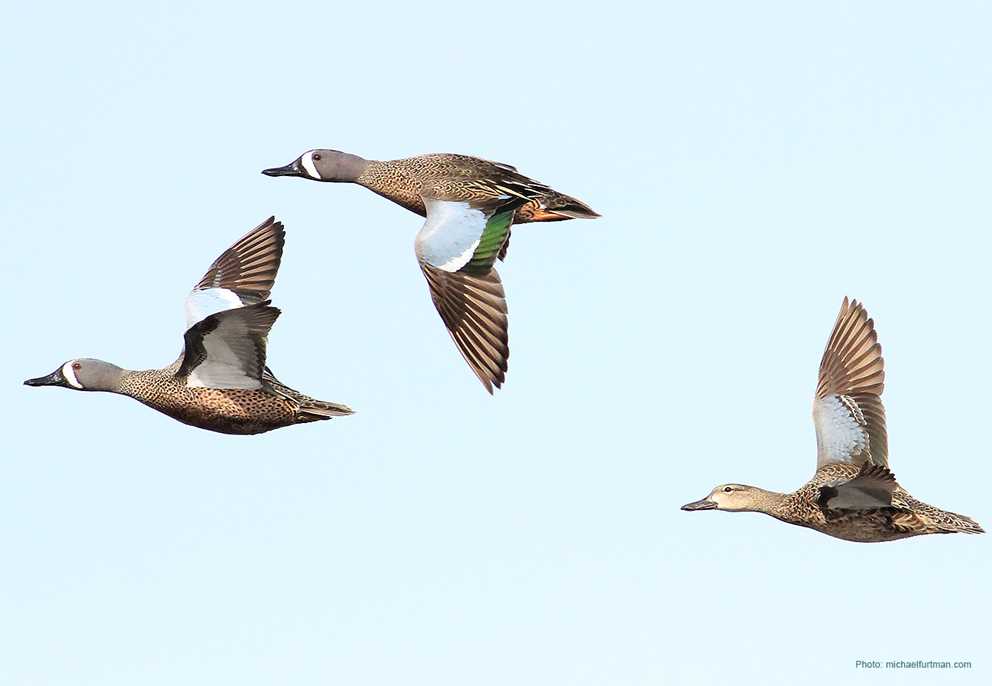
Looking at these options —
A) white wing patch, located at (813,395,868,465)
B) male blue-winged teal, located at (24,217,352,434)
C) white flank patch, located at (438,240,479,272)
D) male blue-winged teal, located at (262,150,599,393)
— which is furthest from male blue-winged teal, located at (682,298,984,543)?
male blue-winged teal, located at (24,217,352,434)

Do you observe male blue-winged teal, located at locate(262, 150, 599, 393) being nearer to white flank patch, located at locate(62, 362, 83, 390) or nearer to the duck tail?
white flank patch, located at locate(62, 362, 83, 390)

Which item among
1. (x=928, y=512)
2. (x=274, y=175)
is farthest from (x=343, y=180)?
(x=928, y=512)

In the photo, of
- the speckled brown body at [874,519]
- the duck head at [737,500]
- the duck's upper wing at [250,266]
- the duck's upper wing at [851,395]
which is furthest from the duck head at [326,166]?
the speckled brown body at [874,519]

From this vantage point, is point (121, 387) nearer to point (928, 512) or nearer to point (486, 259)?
point (486, 259)

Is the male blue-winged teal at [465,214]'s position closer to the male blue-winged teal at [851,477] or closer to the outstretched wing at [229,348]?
the outstretched wing at [229,348]

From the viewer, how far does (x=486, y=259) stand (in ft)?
52.3

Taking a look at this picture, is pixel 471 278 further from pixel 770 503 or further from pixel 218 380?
pixel 770 503

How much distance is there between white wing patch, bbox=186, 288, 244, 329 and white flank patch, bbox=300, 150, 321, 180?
6.60ft

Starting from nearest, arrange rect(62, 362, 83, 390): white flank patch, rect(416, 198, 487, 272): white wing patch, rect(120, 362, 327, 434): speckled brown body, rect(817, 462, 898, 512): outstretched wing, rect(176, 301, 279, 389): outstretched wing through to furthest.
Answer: rect(176, 301, 279, 389): outstretched wing
rect(817, 462, 898, 512): outstretched wing
rect(120, 362, 327, 434): speckled brown body
rect(416, 198, 487, 272): white wing patch
rect(62, 362, 83, 390): white flank patch

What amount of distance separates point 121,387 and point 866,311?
24.2 feet

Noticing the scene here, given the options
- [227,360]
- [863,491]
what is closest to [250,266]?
[227,360]

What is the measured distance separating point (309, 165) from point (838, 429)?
581 cm

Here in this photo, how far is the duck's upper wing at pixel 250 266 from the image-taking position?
1733 cm

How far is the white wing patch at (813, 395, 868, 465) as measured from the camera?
16859 mm
